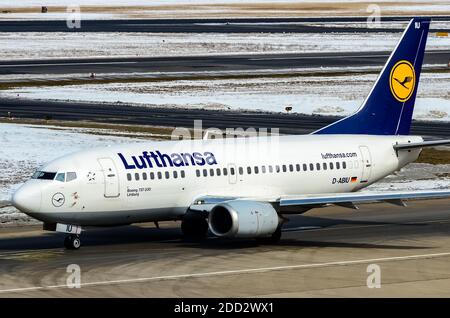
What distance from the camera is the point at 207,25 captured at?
7008 inches

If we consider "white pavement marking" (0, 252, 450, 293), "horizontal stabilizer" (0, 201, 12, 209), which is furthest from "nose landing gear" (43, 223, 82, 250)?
"horizontal stabilizer" (0, 201, 12, 209)

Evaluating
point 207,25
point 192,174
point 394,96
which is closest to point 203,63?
point 207,25

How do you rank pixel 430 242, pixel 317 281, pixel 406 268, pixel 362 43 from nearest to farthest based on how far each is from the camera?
pixel 317 281 → pixel 406 268 → pixel 430 242 → pixel 362 43

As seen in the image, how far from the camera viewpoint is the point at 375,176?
167 ft

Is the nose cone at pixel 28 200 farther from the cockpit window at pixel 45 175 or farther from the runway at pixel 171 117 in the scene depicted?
the runway at pixel 171 117

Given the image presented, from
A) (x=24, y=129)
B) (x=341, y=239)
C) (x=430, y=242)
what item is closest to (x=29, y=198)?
(x=341, y=239)

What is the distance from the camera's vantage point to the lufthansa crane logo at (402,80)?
5244 centimetres

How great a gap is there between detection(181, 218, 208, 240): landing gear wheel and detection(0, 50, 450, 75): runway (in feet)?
227

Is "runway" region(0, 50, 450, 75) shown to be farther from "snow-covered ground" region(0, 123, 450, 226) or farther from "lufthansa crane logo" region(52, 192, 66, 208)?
"lufthansa crane logo" region(52, 192, 66, 208)

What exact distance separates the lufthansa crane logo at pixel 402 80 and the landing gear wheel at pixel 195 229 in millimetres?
11457

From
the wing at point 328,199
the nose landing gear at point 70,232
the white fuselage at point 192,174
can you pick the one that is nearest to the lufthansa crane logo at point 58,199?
the white fuselage at point 192,174

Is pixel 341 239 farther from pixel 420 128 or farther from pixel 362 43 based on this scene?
pixel 362 43

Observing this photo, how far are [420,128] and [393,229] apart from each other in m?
33.0
